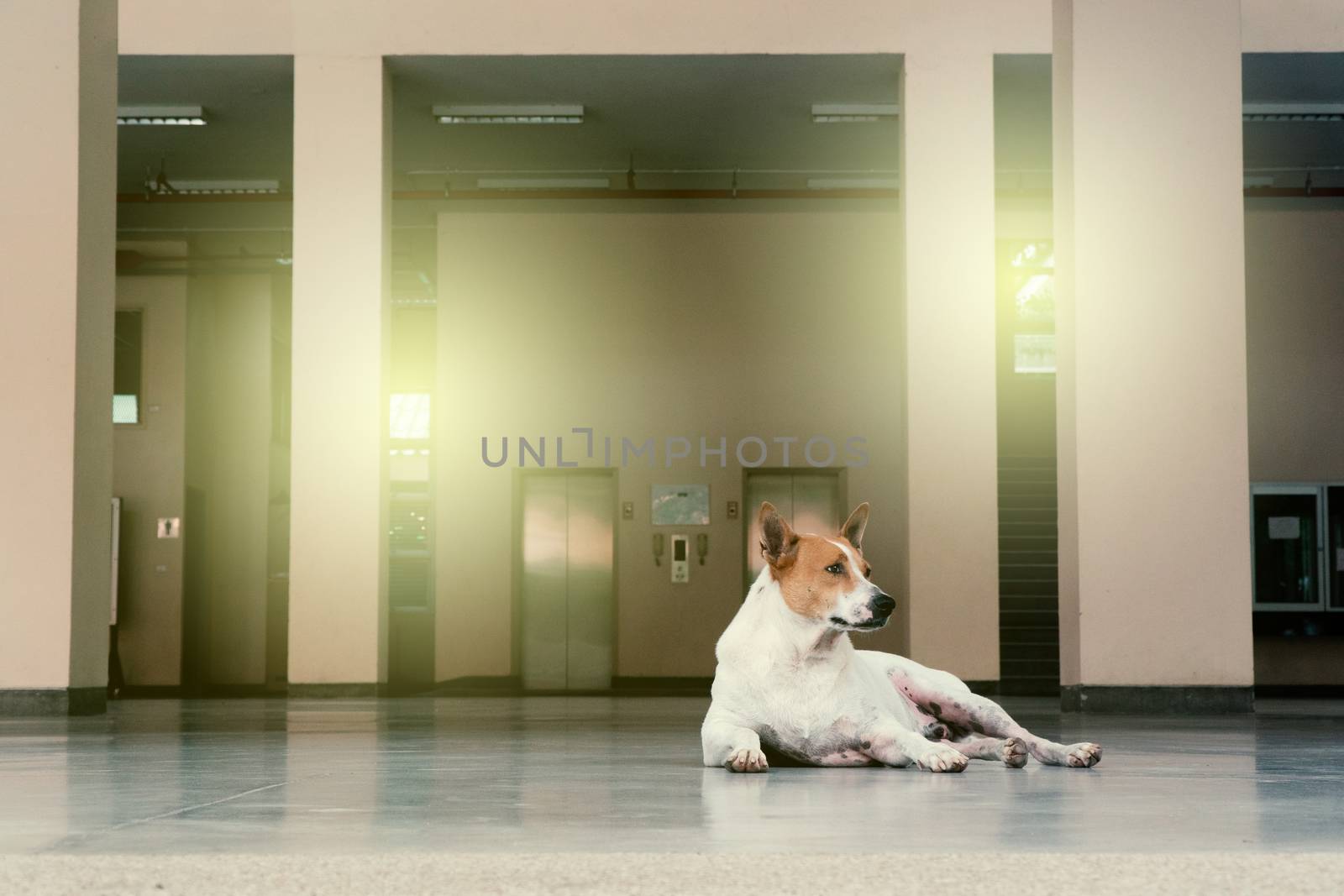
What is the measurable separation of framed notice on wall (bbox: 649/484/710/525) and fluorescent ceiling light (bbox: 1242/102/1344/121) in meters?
6.81

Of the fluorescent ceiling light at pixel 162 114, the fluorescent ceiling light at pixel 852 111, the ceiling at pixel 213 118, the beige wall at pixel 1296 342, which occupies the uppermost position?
the ceiling at pixel 213 118

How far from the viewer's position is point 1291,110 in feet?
44.1

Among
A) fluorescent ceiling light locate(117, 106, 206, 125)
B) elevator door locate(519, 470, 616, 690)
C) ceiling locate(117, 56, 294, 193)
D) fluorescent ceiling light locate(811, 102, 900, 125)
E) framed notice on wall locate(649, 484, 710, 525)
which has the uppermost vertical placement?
Answer: ceiling locate(117, 56, 294, 193)

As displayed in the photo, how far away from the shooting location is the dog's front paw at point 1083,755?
4316mm

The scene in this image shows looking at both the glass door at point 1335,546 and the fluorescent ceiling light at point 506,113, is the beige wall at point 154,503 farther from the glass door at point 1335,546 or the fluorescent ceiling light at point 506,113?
the glass door at point 1335,546

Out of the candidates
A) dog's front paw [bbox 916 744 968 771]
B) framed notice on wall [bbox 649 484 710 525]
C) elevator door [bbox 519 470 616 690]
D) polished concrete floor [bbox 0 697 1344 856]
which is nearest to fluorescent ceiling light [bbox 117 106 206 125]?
elevator door [bbox 519 470 616 690]

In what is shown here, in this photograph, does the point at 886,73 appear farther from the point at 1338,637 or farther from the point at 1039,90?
the point at 1338,637

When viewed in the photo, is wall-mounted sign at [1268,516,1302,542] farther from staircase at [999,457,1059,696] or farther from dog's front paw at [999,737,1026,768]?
dog's front paw at [999,737,1026,768]

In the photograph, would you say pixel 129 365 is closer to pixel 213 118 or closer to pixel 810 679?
pixel 213 118

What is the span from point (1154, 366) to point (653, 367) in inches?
299

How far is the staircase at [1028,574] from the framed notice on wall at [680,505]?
10.8ft

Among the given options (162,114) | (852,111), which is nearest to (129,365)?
(162,114)

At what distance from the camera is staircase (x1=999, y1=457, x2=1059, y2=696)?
554 inches

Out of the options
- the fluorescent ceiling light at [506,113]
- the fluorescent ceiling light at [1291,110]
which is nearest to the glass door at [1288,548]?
the fluorescent ceiling light at [1291,110]
